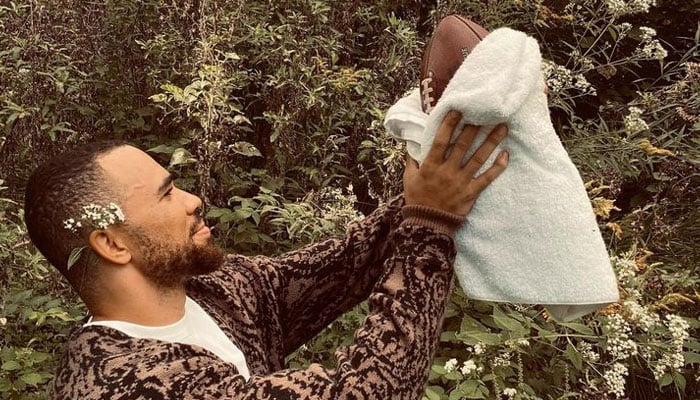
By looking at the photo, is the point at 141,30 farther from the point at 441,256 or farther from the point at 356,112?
the point at 441,256

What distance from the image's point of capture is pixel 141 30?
3.77 metres

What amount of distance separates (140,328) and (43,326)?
166 cm

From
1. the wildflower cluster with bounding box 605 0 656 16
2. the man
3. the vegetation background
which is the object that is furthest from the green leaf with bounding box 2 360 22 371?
the wildflower cluster with bounding box 605 0 656 16

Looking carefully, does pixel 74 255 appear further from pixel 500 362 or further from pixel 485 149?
pixel 500 362

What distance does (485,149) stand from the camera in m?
1.44

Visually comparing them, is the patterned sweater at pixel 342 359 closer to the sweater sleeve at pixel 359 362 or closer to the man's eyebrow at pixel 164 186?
the sweater sleeve at pixel 359 362

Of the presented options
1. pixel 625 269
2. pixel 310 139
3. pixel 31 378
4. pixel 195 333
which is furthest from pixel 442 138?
pixel 310 139

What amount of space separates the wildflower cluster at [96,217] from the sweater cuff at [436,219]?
650mm

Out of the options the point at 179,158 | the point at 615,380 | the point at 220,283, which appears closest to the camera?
the point at 220,283

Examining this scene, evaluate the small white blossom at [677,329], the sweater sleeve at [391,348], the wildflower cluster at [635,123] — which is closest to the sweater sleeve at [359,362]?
the sweater sleeve at [391,348]

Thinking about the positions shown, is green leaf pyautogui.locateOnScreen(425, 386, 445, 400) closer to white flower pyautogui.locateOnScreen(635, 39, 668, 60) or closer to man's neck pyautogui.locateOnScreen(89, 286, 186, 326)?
man's neck pyautogui.locateOnScreen(89, 286, 186, 326)

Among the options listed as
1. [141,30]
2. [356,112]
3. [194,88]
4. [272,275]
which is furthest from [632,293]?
[141,30]

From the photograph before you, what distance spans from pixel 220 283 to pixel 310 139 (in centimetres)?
159

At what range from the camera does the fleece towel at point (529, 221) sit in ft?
4.71
